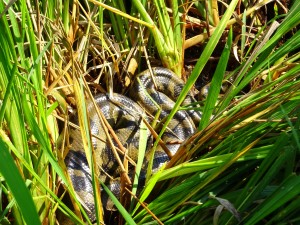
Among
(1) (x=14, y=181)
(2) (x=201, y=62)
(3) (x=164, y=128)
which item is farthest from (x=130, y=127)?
(1) (x=14, y=181)

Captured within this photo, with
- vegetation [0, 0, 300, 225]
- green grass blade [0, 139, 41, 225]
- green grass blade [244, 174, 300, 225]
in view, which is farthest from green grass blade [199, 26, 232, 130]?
green grass blade [0, 139, 41, 225]

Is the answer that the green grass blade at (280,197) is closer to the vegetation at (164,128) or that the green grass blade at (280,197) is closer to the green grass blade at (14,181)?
the vegetation at (164,128)

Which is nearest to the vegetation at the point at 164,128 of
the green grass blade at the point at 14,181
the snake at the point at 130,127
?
the green grass blade at the point at 14,181

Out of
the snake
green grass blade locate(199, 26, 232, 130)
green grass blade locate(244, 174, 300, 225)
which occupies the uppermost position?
green grass blade locate(199, 26, 232, 130)

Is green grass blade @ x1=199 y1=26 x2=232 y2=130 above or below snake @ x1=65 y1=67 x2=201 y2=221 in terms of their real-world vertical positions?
above

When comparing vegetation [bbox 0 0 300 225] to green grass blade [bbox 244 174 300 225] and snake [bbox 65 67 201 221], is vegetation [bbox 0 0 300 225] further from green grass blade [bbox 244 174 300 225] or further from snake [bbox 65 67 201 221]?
snake [bbox 65 67 201 221]

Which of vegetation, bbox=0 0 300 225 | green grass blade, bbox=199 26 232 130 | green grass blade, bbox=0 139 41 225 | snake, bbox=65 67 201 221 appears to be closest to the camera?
green grass blade, bbox=0 139 41 225
